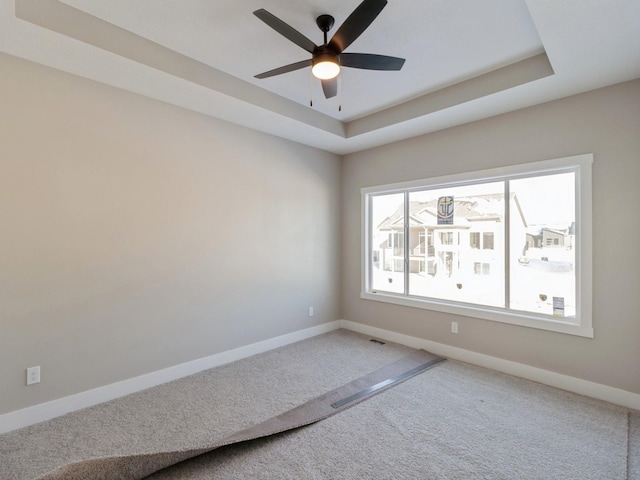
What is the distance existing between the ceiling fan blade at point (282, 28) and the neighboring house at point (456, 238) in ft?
8.69

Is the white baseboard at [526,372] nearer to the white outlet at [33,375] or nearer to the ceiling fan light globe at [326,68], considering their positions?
the ceiling fan light globe at [326,68]

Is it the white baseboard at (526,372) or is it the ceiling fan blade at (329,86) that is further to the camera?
the white baseboard at (526,372)

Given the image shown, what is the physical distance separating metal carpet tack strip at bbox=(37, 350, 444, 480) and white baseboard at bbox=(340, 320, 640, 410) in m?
0.16

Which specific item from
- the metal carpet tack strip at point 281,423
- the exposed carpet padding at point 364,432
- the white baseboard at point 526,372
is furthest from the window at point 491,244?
the metal carpet tack strip at point 281,423

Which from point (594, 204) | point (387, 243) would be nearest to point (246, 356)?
point (387, 243)

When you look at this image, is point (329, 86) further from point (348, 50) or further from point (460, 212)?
point (460, 212)

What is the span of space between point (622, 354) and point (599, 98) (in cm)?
222

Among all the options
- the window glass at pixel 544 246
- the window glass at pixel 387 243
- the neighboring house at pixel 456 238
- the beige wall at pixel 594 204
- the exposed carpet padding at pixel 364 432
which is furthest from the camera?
the window glass at pixel 387 243

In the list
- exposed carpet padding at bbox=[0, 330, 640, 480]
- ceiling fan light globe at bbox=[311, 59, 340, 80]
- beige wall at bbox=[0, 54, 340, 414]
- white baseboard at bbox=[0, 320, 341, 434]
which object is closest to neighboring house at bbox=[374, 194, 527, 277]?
exposed carpet padding at bbox=[0, 330, 640, 480]

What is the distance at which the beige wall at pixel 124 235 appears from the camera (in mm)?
2371

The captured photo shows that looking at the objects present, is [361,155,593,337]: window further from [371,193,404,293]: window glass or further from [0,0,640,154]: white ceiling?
[0,0,640,154]: white ceiling

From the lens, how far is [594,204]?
283 cm

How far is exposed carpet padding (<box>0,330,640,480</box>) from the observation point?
1943 millimetres

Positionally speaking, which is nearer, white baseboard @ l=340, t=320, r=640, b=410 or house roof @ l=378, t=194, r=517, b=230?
white baseboard @ l=340, t=320, r=640, b=410
